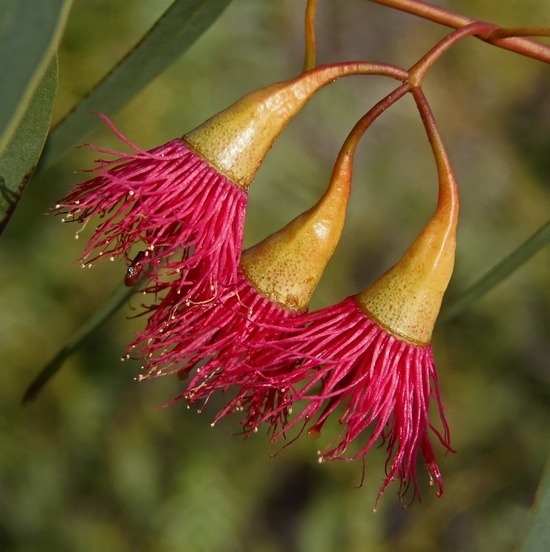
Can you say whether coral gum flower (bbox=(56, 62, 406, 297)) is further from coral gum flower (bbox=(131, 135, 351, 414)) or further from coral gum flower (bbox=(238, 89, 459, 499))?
coral gum flower (bbox=(238, 89, 459, 499))

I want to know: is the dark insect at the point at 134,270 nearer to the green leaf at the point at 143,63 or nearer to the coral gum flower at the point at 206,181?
the coral gum flower at the point at 206,181

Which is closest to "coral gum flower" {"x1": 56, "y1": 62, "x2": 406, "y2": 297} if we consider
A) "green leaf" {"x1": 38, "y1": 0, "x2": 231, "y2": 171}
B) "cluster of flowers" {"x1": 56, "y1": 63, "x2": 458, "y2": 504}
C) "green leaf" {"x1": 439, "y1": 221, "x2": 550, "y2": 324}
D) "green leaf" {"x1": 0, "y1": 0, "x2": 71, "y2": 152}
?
"cluster of flowers" {"x1": 56, "y1": 63, "x2": 458, "y2": 504}

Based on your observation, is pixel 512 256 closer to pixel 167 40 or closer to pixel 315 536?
pixel 167 40

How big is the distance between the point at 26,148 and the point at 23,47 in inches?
12.4

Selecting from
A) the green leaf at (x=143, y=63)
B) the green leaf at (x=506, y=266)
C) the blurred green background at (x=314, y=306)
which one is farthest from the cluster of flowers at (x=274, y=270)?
the blurred green background at (x=314, y=306)

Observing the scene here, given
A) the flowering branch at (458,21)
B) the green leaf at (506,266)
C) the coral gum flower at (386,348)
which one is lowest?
the green leaf at (506,266)

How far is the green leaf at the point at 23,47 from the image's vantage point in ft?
1.78

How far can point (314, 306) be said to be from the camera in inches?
91.8

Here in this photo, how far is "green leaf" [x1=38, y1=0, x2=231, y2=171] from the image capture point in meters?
0.91

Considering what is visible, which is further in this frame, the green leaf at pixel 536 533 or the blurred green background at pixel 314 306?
the blurred green background at pixel 314 306

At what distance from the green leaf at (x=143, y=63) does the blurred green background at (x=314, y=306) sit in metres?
1.07

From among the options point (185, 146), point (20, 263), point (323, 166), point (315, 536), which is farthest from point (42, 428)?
point (185, 146)

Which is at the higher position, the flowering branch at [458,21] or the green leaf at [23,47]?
the green leaf at [23,47]

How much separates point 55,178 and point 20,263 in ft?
→ 0.90
